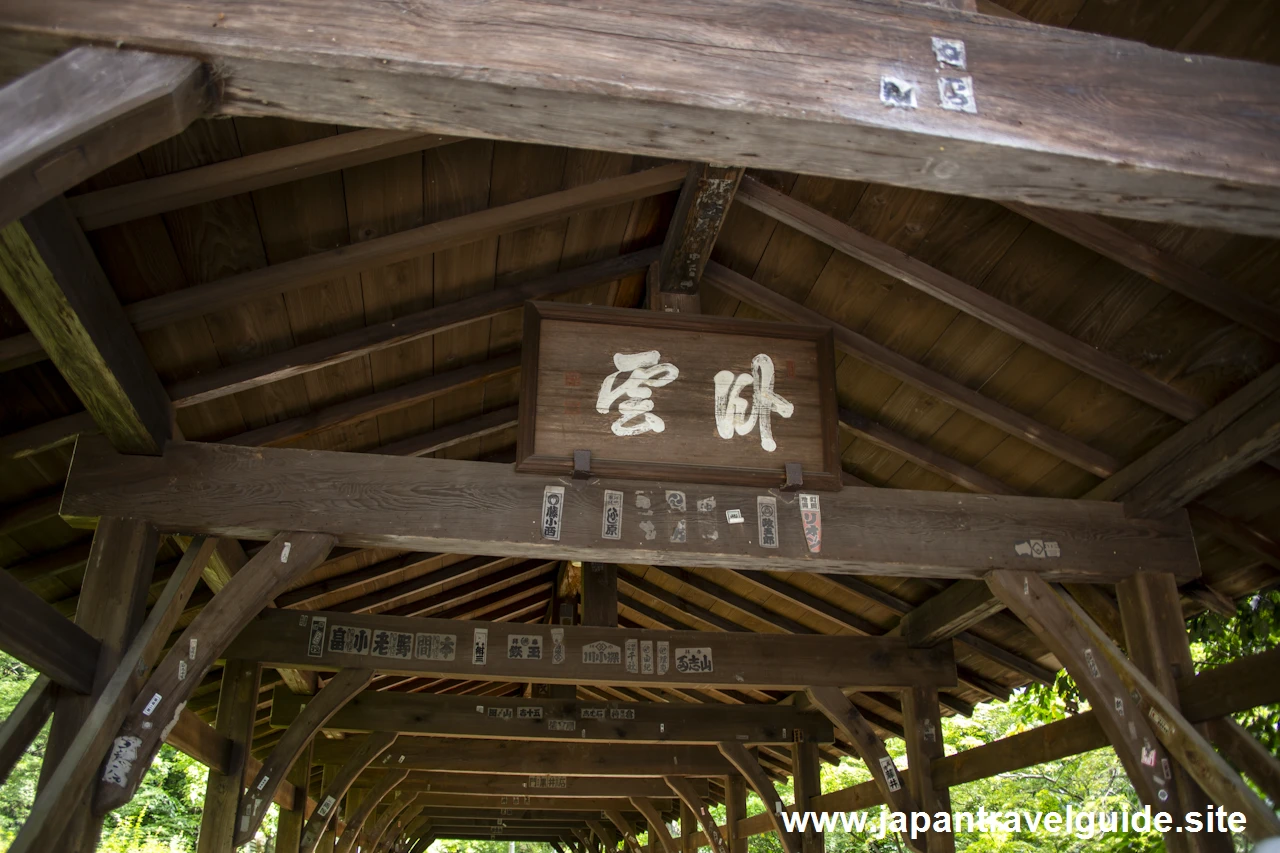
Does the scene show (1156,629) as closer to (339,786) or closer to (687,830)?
(339,786)

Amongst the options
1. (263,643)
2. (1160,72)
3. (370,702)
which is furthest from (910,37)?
(370,702)

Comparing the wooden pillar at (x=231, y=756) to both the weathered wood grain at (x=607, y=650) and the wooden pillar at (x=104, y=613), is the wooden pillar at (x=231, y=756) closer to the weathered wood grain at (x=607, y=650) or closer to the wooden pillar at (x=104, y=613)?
the weathered wood grain at (x=607, y=650)

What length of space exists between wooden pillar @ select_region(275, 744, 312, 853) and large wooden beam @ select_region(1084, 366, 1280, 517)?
5.59 meters

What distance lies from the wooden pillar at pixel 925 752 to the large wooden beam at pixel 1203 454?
6.10 ft

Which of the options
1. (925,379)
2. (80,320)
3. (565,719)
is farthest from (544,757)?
(80,320)

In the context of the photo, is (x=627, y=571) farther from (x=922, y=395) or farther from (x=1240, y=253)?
(x=1240, y=253)

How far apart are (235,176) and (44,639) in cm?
146

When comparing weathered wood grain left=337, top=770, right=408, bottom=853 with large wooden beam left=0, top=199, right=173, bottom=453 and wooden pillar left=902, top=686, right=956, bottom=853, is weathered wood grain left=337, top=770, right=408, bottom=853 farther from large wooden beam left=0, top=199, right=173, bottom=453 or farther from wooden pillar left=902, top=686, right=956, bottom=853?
large wooden beam left=0, top=199, right=173, bottom=453

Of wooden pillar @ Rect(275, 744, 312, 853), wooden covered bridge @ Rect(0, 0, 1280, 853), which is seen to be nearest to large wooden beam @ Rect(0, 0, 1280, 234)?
wooden covered bridge @ Rect(0, 0, 1280, 853)

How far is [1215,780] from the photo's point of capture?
10.3ft

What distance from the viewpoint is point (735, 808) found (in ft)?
26.9

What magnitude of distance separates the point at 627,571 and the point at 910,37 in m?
5.27

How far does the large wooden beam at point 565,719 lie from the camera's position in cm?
658

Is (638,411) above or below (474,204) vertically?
below
